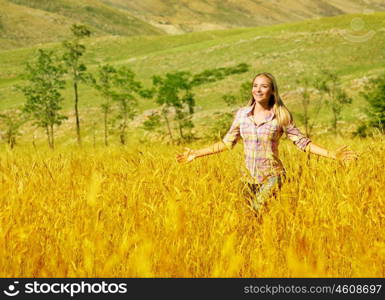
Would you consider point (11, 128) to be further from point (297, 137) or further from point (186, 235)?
point (186, 235)

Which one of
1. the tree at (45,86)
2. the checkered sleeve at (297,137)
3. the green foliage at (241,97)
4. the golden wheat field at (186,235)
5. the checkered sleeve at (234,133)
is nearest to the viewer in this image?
the golden wheat field at (186,235)

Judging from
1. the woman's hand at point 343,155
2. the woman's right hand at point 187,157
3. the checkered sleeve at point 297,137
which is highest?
the checkered sleeve at point 297,137

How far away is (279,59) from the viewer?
61469 millimetres

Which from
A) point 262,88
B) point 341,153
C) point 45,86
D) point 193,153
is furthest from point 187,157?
point 45,86

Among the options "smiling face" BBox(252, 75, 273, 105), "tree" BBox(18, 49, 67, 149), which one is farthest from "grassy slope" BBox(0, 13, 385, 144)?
"smiling face" BBox(252, 75, 273, 105)

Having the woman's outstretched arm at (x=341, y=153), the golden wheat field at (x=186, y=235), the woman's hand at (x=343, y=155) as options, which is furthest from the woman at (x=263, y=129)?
the golden wheat field at (x=186, y=235)

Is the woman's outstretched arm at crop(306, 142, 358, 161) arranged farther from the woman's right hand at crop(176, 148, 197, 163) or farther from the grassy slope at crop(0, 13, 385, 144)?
the grassy slope at crop(0, 13, 385, 144)

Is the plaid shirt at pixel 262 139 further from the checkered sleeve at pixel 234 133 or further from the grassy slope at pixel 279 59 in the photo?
the grassy slope at pixel 279 59

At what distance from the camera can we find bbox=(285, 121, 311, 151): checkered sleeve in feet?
14.1

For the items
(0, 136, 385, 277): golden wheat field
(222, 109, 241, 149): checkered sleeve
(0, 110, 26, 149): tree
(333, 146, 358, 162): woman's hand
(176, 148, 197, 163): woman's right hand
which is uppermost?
(0, 110, 26, 149): tree

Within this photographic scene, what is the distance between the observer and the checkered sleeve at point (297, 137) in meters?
4.31

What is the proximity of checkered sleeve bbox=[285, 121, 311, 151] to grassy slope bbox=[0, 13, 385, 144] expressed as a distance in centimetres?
3280

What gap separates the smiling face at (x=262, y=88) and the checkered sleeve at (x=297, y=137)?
37 cm

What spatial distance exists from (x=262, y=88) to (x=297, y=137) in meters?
0.56
